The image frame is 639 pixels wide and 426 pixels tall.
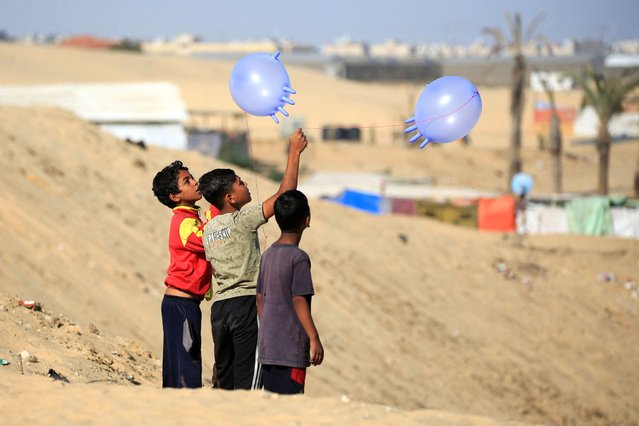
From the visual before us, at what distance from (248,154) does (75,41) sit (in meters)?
73.0

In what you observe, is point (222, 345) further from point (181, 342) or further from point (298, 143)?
point (298, 143)

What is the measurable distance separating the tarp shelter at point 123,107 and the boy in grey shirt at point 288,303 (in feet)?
83.7

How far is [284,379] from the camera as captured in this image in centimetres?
529

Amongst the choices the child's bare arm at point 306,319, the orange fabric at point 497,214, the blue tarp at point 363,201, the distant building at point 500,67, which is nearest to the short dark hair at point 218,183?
the child's bare arm at point 306,319

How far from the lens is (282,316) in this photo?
5195 millimetres

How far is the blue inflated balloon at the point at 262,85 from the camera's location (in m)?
5.90

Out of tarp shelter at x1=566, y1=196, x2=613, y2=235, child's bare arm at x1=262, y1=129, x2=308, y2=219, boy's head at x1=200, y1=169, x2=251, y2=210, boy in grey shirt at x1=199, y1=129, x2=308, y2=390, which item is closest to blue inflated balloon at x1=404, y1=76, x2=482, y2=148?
child's bare arm at x1=262, y1=129, x2=308, y2=219

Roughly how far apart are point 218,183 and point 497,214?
1641 centimetres

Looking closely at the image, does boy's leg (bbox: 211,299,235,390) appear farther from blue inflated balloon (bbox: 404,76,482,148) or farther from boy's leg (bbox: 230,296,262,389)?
blue inflated balloon (bbox: 404,76,482,148)

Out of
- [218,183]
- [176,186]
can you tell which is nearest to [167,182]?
[176,186]

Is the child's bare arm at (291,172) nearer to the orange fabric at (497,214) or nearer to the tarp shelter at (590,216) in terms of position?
the orange fabric at (497,214)

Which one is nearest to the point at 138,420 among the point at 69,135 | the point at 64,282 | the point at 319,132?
the point at 64,282

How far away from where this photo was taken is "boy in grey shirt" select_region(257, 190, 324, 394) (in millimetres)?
5137

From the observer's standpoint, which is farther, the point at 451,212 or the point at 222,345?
the point at 451,212
